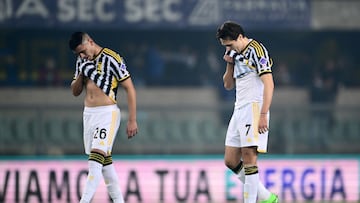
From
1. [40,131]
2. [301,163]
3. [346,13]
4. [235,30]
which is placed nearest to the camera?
[235,30]

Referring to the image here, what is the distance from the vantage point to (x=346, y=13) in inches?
940

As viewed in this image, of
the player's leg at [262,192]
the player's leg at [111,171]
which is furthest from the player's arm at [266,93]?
the player's leg at [111,171]

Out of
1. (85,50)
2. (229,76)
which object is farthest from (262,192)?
(85,50)

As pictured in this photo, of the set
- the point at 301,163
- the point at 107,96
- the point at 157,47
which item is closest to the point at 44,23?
the point at 157,47

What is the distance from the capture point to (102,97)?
11188mm

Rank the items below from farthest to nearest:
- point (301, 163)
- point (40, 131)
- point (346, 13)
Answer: point (346, 13) → point (40, 131) → point (301, 163)

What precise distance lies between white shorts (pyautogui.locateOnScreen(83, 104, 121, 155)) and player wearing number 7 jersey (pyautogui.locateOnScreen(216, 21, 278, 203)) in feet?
3.92

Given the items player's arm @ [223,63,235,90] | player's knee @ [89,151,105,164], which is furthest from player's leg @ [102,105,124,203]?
player's arm @ [223,63,235,90]

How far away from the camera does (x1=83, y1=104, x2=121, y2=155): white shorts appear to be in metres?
11.1

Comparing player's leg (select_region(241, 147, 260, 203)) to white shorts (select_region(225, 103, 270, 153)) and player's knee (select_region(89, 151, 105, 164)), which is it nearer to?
white shorts (select_region(225, 103, 270, 153))

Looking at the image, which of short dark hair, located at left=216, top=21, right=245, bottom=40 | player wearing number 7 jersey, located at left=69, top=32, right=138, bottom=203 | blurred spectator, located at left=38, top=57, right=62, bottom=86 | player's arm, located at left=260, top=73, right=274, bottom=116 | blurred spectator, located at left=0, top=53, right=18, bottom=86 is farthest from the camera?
blurred spectator, located at left=0, top=53, right=18, bottom=86

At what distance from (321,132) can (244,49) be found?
29.4 feet

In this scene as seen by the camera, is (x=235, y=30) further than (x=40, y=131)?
No

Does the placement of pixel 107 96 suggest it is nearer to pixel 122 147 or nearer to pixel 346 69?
pixel 122 147
